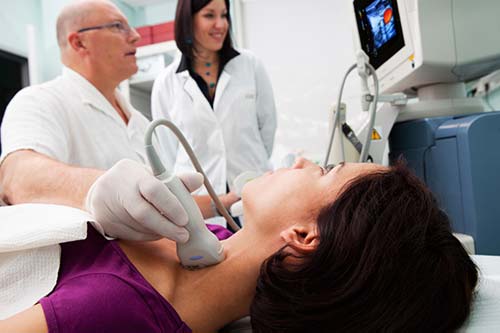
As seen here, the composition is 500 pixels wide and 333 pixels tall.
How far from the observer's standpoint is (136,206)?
732 mm

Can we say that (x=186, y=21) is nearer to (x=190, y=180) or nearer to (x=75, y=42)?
(x=75, y=42)

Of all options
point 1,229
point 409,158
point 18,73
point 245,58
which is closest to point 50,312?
point 1,229

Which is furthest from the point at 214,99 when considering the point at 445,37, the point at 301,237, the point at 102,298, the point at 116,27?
the point at 102,298

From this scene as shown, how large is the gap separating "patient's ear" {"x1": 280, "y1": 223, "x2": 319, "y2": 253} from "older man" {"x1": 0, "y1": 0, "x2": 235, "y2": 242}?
196 millimetres

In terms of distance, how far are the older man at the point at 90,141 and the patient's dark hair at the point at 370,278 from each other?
22 centimetres

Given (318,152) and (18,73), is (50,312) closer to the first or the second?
(318,152)

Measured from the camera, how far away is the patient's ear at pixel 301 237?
2.44 feet

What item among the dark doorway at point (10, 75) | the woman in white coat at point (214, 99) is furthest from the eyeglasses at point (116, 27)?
the dark doorway at point (10, 75)

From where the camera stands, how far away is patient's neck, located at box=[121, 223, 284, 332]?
772mm

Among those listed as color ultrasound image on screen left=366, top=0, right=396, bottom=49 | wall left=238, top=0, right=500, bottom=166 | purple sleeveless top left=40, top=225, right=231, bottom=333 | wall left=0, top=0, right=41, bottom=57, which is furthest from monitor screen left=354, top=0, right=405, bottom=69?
wall left=0, top=0, right=41, bottom=57

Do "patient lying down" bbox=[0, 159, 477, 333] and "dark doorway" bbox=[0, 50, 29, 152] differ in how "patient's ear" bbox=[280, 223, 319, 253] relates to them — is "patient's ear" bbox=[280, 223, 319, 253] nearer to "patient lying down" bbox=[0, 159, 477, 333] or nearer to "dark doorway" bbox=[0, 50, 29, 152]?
"patient lying down" bbox=[0, 159, 477, 333]

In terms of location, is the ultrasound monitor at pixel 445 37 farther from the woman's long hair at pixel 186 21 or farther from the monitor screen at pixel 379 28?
the woman's long hair at pixel 186 21

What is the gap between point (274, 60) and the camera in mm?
3576

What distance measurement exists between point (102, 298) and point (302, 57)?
124 inches
